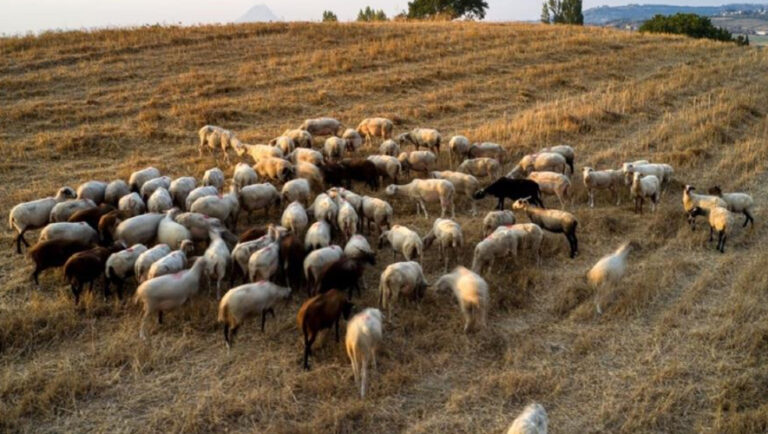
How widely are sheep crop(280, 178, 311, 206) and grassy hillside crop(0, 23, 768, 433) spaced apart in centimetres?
195

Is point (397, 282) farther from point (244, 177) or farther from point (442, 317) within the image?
point (244, 177)

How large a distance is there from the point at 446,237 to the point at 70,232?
590 cm

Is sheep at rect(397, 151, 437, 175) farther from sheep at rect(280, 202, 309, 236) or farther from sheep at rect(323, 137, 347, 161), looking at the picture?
sheep at rect(280, 202, 309, 236)

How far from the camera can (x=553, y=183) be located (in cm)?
1212

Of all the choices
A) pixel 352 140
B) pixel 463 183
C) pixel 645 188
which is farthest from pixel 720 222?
pixel 352 140

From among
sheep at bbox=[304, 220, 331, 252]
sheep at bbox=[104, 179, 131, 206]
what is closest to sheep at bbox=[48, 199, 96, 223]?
sheep at bbox=[104, 179, 131, 206]

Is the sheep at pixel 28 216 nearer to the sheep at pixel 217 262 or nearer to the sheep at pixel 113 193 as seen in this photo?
the sheep at pixel 113 193

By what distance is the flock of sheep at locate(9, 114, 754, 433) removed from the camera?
7.94m

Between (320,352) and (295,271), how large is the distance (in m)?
1.78

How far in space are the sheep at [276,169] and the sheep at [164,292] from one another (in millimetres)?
4679

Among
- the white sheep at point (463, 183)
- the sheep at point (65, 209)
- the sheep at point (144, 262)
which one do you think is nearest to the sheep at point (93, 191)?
the sheep at point (65, 209)

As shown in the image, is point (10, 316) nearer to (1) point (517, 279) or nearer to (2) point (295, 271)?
(2) point (295, 271)

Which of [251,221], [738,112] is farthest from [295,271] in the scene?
[738,112]

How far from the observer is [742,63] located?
28297mm
